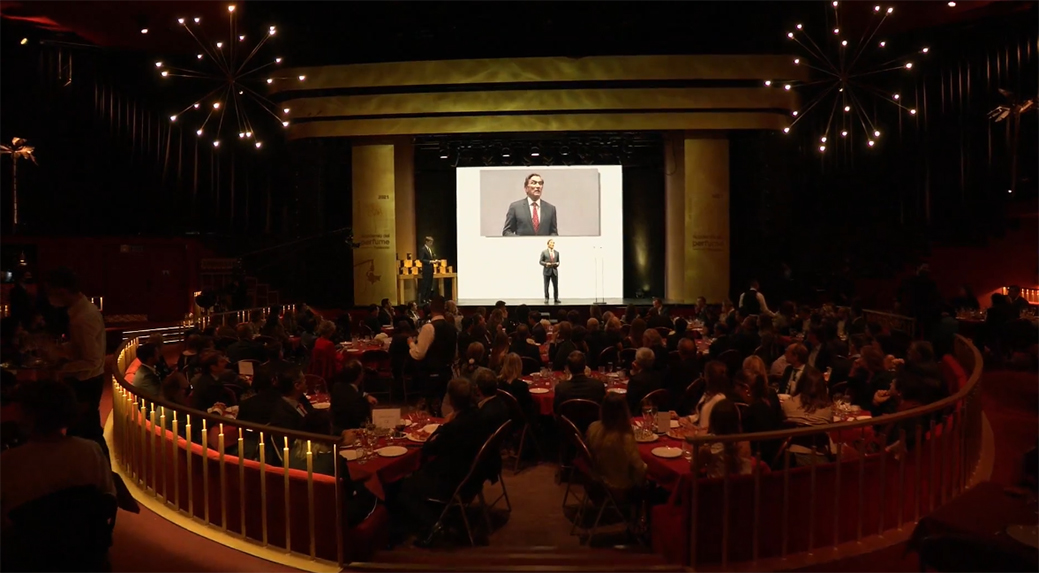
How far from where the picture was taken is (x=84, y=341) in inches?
190

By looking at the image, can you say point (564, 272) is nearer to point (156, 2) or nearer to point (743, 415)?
point (156, 2)

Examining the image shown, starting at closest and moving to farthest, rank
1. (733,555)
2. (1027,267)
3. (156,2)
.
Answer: (733,555) → (156,2) → (1027,267)

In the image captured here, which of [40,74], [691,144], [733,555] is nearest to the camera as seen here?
[733,555]

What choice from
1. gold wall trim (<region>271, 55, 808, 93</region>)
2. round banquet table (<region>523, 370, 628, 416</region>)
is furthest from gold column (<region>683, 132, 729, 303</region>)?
round banquet table (<region>523, 370, 628, 416</region>)

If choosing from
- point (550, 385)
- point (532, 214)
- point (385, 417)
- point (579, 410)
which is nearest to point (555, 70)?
point (532, 214)

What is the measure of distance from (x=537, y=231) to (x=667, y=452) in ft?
38.0

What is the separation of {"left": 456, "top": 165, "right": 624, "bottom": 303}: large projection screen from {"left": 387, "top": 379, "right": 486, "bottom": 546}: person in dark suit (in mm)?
11500

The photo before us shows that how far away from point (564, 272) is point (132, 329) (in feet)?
28.7

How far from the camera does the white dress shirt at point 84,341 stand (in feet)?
15.7

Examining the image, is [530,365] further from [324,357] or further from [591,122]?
[591,122]

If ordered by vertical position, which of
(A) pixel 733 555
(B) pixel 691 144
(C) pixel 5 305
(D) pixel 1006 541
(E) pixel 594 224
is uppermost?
(B) pixel 691 144

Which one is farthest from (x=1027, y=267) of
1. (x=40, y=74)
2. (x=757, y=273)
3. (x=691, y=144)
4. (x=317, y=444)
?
(x=40, y=74)

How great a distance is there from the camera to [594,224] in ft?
52.3

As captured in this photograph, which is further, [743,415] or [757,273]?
[757,273]
